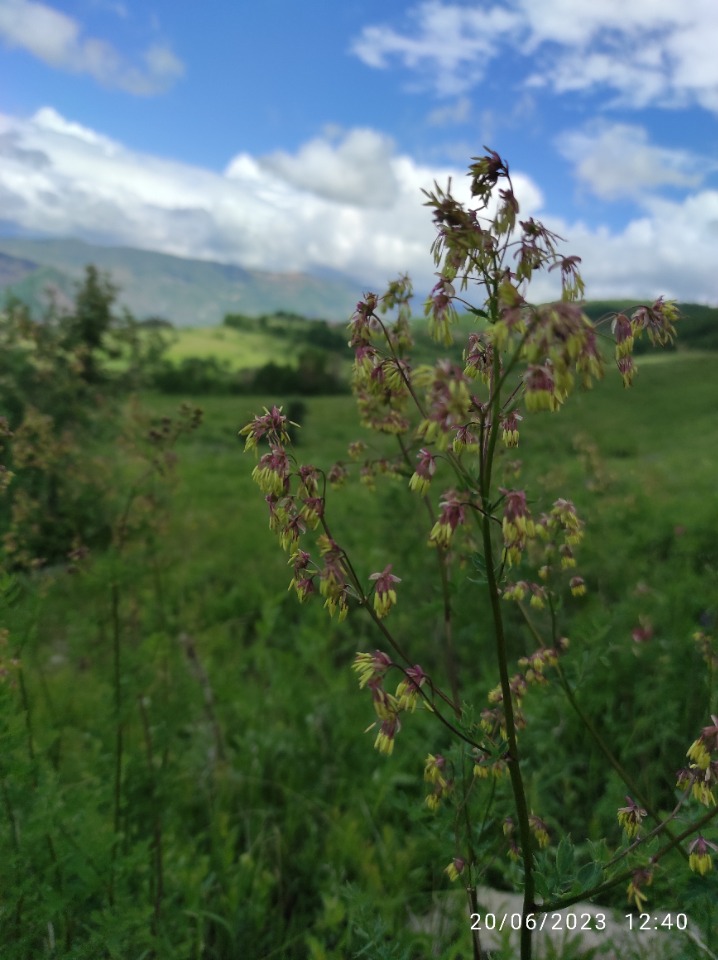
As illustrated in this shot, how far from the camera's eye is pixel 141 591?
21.4 ft

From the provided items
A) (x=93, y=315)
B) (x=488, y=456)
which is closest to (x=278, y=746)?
(x=488, y=456)

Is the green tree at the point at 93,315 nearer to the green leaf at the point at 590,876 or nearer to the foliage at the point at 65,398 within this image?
the foliage at the point at 65,398

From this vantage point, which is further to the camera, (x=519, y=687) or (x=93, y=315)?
(x=93, y=315)

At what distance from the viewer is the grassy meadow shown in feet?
8.60

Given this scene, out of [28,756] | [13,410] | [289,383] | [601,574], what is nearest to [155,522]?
[28,756]

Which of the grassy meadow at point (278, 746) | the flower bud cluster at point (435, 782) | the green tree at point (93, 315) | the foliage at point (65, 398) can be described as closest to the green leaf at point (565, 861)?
the flower bud cluster at point (435, 782)

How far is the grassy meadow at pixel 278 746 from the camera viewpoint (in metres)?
2.62

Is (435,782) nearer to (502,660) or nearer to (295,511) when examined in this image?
(502,660)

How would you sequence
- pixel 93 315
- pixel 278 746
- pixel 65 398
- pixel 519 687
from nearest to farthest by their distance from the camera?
1. pixel 519 687
2. pixel 278 746
3. pixel 65 398
4. pixel 93 315

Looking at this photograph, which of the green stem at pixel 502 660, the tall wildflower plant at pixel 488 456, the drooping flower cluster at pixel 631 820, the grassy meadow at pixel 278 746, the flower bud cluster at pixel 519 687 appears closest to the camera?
the tall wildflower plant at pixel 488 456

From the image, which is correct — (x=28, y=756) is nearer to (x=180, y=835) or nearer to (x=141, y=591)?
(x=180, y=835)

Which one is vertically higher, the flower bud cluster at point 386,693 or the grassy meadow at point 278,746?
the flower bud cluster at point 386,693

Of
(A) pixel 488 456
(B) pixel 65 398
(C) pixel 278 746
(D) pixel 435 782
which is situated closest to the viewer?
(A) pixel 488 456

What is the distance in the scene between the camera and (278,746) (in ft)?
15.0
